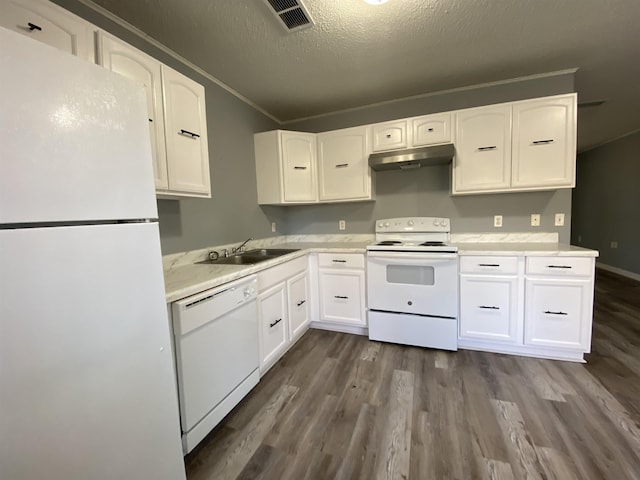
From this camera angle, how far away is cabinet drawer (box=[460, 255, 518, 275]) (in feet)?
7.26

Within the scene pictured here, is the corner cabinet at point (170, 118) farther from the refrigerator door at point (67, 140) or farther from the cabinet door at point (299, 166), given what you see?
the cabinet door at point (299, 166)

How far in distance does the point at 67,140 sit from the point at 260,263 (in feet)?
4.30

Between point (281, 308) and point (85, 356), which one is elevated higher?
point (85, 356)

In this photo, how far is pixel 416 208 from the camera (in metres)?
2.97

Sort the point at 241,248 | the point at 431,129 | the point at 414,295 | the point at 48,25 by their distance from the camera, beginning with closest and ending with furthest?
1. the point at 48,25
2. the point at 414,295
3. the point at 431,129
4. the point at 241,248

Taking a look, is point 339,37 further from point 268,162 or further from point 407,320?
point 407,320

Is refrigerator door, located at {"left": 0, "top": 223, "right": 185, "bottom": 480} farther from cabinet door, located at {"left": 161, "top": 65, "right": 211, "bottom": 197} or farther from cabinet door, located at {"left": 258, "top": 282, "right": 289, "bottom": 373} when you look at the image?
cabinet door, located at {"left": 258, "top": 282, "right": 289, "bottom": 373}

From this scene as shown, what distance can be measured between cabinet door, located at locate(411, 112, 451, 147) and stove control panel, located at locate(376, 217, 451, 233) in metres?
0.76

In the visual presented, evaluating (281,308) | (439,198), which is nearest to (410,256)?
(439,198)

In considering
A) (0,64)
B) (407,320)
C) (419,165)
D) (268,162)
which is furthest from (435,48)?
(0,64)

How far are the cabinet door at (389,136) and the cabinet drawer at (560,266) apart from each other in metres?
1.47

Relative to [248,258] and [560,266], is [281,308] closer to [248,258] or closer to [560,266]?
[248,258]

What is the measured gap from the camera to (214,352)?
152 cm

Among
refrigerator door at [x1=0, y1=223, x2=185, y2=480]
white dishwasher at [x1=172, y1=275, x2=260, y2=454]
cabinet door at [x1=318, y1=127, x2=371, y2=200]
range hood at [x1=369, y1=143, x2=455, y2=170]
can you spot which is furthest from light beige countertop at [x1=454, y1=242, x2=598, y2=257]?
refrigerator door at [x1=0, y1=223, x2=185, y2=480]
